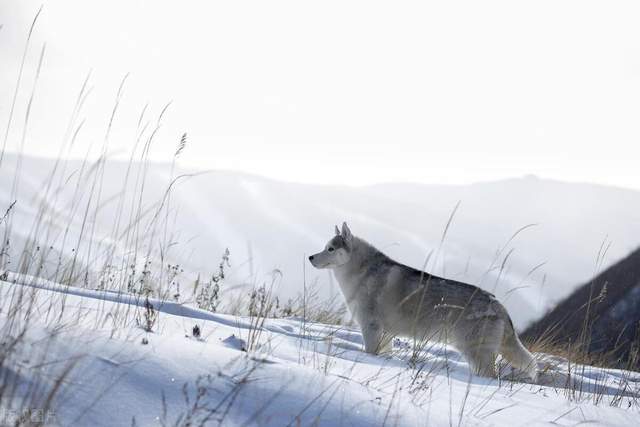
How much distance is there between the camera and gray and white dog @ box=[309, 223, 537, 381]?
5.85m

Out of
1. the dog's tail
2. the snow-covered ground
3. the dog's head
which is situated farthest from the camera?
the dog's head

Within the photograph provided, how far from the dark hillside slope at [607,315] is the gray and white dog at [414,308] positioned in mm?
3549

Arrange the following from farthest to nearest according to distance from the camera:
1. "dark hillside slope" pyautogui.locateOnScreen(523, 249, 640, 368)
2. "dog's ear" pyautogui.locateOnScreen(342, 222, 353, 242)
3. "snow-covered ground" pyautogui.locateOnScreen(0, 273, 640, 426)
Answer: "dark hillside slope" pyautogui.locateOnScreen(523, 249, 640, 368) → "dog's ear" pyautogui.locateOnScreen(342, 222, 353, 242) → "snow-covered ground" pyautogui.locateOnScreen(0, 273, 640, 426)

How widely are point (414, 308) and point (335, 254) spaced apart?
1328mm

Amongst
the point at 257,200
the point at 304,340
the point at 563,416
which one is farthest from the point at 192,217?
the point at 563,416

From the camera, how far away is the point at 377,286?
6906mm

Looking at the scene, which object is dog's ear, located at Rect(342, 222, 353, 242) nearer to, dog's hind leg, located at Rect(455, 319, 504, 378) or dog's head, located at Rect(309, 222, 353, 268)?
dog's head, located at Rect(309, 222, 353, 268)

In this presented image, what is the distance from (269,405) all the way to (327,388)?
338 millimetres

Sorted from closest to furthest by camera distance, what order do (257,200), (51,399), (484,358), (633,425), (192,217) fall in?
(51,399) < (633,425) < (484,358) < (192,217) < (257,200)

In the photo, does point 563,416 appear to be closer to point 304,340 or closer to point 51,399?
point 304,340

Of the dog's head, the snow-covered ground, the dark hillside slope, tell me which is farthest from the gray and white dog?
the dark hillside slope

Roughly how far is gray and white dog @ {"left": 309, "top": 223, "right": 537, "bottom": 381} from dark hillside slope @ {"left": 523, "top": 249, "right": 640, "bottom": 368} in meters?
3.55

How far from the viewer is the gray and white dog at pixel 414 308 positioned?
585 centimetres

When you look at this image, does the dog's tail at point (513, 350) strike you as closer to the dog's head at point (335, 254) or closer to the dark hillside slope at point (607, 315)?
the dog's head at point (335, 254)
